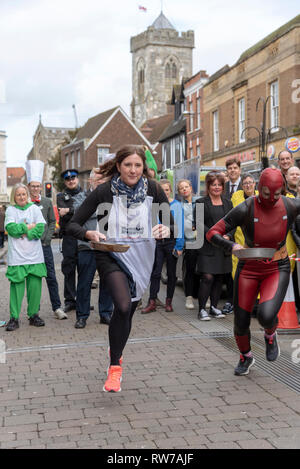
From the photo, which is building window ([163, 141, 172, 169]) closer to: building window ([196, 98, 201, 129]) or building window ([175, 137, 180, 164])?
building window ([175, 137, 180, 164])

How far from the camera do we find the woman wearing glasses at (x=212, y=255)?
8.28 metres

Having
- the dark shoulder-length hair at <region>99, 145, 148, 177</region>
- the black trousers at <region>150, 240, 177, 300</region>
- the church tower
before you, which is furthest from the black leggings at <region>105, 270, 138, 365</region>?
the church tower

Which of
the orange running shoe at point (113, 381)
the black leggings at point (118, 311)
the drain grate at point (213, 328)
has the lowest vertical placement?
the drain grate at point (213, 328)

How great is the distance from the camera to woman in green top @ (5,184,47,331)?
805cm

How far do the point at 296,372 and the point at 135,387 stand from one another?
1505 mm

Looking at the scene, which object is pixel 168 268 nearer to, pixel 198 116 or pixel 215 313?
pixel 215 313

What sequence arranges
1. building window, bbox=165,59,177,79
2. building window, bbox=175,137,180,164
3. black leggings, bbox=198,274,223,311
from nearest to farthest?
black leggings, bbox=198,274,223,311 → building window, bbox=175,137,180,164 → building window, bbox=165,59,177,79

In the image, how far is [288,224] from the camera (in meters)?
5.29

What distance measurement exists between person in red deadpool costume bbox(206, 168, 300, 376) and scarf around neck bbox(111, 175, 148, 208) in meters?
0.84

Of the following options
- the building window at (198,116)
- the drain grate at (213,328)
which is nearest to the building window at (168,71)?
the building window at (198,116)

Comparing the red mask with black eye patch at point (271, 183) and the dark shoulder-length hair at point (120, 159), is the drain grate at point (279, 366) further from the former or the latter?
the dark shoulder-length hair at point (120, 159)

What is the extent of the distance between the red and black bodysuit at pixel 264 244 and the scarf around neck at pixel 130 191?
843mm

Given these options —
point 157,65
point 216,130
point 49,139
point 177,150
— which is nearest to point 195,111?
point 216,130
